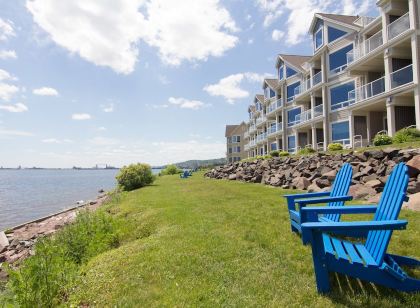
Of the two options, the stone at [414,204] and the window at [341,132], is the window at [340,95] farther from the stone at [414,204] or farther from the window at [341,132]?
the stone at [414,204]

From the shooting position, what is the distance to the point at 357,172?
11234mm

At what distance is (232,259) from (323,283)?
171 cm

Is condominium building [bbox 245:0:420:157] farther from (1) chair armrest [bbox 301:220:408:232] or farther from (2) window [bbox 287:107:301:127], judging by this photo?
(1) chair armrest [bbox 301:220:408:232]

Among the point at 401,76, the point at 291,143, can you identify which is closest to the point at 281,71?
the point at 291,143

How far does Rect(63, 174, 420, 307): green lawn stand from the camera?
361 centimetres

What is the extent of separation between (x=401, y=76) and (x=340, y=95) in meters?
7.36

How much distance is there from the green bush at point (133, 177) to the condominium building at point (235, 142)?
48.3 metres

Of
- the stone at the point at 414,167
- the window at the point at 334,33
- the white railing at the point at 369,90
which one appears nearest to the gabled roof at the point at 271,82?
the window at the point at 334,33

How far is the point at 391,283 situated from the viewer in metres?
3.23

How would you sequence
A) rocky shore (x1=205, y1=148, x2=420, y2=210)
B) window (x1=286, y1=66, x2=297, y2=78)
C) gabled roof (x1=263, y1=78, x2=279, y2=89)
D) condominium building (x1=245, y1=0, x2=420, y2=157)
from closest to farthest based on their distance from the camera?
rocky shore (x1=205, y1=148, x2=420, y2=210), condominium building (x1=245, y1=0, x2=420, y2=157), window (x1=286, y1=66, x2=297, y2=78), gabled roof (x1=263, y1=78, x2=279, y2=89)

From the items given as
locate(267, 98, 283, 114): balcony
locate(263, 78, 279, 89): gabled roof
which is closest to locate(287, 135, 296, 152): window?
locate(267, 98, 283, 114): balcony

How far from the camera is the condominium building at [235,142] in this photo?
71875 mm

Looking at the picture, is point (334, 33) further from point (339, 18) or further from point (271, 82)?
point (271, 82)

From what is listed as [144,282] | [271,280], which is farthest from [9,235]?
[271,280]
